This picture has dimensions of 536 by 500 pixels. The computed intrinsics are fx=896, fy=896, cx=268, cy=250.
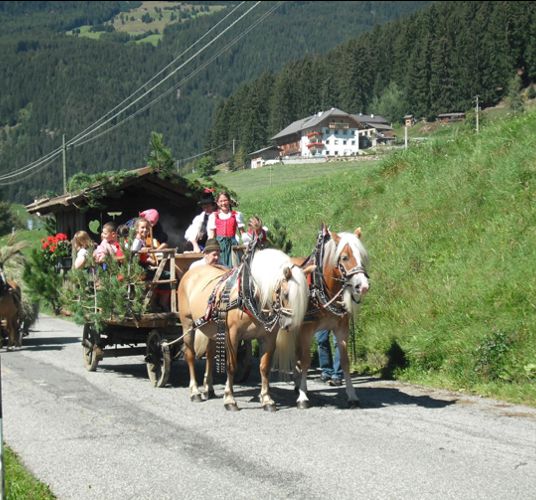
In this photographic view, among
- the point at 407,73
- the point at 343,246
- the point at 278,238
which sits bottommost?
the point at 343,246

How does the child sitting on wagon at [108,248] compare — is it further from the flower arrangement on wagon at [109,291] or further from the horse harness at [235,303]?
the horse harness at [235,303]

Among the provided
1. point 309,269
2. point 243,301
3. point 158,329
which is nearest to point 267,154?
point 158,329

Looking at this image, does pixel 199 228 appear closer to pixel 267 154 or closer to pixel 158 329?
pixel 158 329

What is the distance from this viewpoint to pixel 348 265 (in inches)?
414

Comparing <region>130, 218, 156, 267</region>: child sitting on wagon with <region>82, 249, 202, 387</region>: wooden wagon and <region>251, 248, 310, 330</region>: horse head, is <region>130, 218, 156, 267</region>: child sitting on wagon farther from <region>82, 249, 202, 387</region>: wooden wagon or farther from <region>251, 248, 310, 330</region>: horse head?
<region>251, 248, 310, 330</region>: horse head

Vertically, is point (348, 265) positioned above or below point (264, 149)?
below

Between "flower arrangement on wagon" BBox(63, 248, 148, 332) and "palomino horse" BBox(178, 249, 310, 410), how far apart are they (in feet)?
4.44

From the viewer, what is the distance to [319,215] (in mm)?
23125

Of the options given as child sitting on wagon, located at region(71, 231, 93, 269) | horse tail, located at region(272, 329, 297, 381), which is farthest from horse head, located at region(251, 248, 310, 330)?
child sitting on wagon, located at region(71, 231, 93, 269)

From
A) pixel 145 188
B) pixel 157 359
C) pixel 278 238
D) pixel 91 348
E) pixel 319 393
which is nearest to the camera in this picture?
pixel 319 393

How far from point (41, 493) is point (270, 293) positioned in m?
4.16

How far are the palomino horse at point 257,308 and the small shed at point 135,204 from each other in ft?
12.1

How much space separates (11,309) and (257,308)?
846 cm

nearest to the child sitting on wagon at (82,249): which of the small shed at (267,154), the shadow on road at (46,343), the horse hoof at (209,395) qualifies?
the horse hoof at (209,395)
